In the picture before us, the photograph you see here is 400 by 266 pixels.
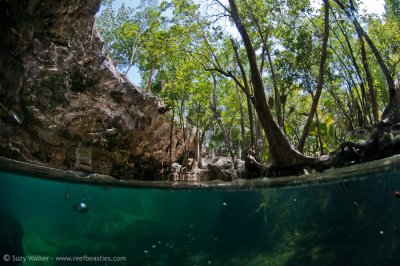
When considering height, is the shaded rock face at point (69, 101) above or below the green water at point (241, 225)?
above

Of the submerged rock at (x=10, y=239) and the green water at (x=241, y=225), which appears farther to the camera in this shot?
the green water at (x=241, y=225)

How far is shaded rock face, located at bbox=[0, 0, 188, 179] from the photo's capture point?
1197 cm

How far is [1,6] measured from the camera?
10.1 meters

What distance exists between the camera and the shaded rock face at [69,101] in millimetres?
11969

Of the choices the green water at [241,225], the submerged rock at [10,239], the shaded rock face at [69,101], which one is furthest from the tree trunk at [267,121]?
the submerged rock at [10,239]

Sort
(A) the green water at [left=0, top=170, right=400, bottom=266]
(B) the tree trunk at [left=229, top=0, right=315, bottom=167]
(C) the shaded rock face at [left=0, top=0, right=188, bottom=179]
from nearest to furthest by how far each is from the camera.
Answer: (B) the tree trunk at [left=229, top=0, right=315, bottom=167], (C) the shaded rock face at [left=0, top=0, right=188, bottom=179], (A) the green water at [left=0, top=170, right=400, bottom=266]

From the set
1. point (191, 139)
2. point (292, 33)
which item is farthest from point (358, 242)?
point (191, 139)

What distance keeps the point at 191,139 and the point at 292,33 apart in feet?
53.7

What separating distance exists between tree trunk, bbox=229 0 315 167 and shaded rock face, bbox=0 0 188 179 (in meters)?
7.56

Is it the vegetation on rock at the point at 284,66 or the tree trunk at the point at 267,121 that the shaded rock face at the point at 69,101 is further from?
the tree trunk at the point at 267,121

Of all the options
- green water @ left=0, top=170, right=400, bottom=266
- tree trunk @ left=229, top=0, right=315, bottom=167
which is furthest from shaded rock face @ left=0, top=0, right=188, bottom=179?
tree trunk @ left=229, top=0, right=315, bottom=167

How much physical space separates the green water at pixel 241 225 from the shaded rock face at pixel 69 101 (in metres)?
2.69

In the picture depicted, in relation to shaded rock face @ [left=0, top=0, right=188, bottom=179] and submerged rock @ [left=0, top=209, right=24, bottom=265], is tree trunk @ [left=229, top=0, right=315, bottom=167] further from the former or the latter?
submerged rock @ [left=0, top=209, right=24, bottom=265]

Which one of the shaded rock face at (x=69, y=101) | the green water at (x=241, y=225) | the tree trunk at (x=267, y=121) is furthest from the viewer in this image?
the green water at (x=241, y=225)
